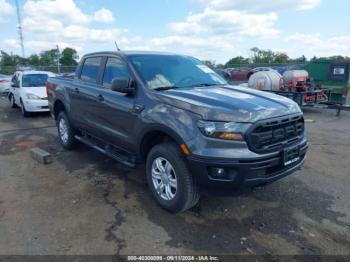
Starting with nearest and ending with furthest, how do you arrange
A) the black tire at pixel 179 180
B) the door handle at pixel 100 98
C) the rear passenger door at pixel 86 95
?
the black tire at pixel 179 180 → the door handle at pixel 100 98 → the rear passenger door at pixel 86 95

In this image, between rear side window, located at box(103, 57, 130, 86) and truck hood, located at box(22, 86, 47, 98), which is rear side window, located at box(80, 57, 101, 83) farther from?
truck hood, located at box(22, 86, 47, 98)

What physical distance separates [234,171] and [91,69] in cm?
335

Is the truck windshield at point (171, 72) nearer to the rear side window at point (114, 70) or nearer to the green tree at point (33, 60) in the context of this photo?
the rear side window at point (114, 70)

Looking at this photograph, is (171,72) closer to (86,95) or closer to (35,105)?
(86,95)

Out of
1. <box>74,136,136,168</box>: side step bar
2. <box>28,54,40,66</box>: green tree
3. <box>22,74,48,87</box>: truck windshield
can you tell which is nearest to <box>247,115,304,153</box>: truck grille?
<box>74,136,136,168</box>: side step bar

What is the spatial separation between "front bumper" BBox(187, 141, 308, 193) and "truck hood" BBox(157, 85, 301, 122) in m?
0.42

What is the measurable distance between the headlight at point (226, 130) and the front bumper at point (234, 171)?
0.76 ft

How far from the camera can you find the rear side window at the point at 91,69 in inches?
192

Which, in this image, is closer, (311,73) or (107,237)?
(107,237)

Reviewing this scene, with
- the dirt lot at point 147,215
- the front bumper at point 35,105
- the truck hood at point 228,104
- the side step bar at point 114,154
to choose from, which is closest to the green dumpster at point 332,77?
the dirt lot at point 147,215

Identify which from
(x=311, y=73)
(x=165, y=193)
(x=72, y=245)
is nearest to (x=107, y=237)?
(x=72, y=245)

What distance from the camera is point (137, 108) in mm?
3707

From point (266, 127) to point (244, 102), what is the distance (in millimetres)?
385

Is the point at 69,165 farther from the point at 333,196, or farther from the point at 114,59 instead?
the point at 333,196
